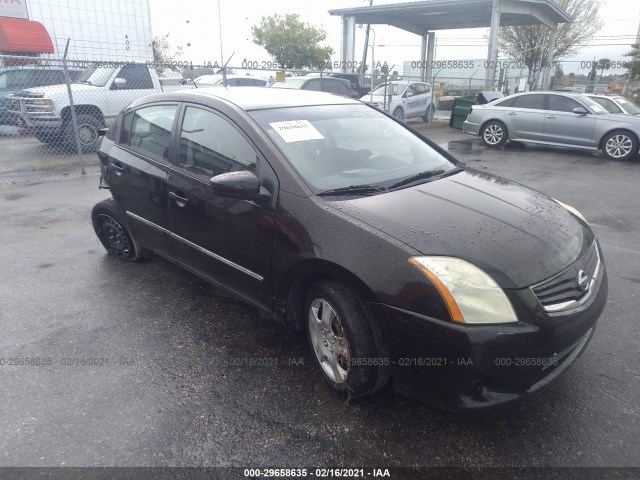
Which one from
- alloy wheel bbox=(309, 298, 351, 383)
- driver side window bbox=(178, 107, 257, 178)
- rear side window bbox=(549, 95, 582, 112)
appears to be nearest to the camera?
alloy wheel bbox=(309, 298, 351, 383)

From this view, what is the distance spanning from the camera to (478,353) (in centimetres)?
197

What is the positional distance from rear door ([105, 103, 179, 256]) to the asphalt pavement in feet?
1.70

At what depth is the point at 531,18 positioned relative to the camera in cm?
2023

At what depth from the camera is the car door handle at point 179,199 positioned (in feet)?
10.4

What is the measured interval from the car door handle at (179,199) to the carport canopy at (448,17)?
17.1 meters

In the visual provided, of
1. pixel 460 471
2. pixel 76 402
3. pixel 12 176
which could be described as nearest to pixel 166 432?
pixel 76 402

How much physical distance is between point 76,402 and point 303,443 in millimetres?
1293

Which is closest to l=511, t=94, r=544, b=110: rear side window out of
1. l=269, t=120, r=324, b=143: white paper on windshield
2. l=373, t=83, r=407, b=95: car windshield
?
l=373, t=83, r=407, b=95: car windshield

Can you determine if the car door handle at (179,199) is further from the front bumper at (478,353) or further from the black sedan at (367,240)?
the front bumper at (478,353)

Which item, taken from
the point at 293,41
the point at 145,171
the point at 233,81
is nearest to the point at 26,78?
the point at 233,81

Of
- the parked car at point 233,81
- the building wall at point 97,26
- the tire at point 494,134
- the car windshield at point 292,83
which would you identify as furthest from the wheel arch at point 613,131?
the building wall at point 97,26

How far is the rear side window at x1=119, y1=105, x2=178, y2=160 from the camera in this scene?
3420mm

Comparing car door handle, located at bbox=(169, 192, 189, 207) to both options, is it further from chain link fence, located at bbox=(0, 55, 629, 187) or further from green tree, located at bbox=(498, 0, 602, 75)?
green tree, located at bbox=(498, 0, 602, 75)

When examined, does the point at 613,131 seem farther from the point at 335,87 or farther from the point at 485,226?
the point at 485,226
